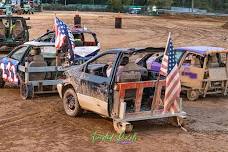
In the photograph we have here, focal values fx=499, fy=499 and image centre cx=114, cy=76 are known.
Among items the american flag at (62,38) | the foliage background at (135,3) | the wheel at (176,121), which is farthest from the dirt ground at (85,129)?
the foliage background at (135,3)

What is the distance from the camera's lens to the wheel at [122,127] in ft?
30.1

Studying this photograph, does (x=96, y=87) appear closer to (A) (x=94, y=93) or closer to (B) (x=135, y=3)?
(A) (x=94, y=93)

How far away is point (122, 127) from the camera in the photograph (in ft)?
30.2

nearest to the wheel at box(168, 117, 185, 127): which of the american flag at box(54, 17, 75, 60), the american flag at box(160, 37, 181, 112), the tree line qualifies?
the american flag at box(160, 37, 181, 112)

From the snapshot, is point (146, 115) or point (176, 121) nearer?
point (146, 115)

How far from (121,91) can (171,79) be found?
101 centimetres

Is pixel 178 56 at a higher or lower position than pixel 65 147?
higher

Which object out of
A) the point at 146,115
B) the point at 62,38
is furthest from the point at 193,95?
the point at 146,115

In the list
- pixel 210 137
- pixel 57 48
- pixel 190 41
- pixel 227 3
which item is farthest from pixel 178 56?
pixel 227 3

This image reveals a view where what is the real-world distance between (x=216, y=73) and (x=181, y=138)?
4.65 metres

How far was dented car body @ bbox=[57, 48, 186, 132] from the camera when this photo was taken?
30.6 feet

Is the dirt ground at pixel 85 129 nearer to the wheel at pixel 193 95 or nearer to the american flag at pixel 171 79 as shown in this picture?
the wheel at pixel 193 95

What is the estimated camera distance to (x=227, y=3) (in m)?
121

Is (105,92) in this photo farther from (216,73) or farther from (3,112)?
(216,73)
